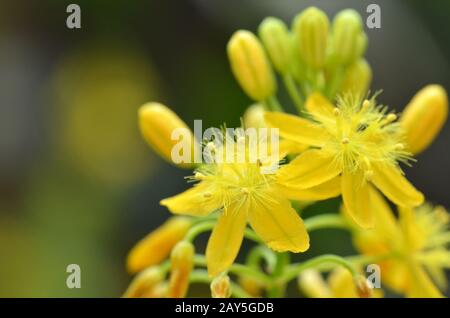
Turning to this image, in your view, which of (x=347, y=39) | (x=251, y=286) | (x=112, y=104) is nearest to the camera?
(x=347, y=39)

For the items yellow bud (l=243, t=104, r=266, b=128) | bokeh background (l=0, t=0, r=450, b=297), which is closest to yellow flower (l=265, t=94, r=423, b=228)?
yellow bud (l=243, t=104, r=266, b=128)

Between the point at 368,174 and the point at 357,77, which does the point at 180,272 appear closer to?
the point at 368,174

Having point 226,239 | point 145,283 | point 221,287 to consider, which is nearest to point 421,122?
point 226,239

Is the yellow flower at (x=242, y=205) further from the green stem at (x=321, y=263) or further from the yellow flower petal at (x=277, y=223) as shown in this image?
the green stem at (x=321, y=263)

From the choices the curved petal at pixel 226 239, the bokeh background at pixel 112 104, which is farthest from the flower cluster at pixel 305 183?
the bokeh background at pixel 112 104

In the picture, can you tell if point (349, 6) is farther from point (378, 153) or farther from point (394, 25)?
point (378, 153)
